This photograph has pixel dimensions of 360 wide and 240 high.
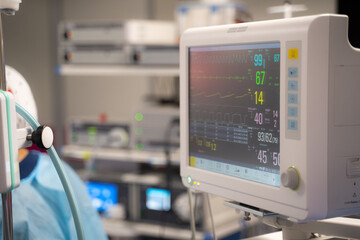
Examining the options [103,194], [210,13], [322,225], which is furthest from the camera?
[103,194]

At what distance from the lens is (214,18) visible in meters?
2.80

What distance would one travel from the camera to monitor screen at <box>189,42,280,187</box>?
3.09 ft

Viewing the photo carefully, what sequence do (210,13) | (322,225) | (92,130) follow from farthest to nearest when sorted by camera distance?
(92,130)
(210,13)
(322,225)

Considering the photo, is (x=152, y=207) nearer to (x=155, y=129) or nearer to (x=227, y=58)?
(x=155, y=129)

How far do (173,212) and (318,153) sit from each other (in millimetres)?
2035

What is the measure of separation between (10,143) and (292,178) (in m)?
0.47

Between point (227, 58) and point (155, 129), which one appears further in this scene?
point (155, 129)

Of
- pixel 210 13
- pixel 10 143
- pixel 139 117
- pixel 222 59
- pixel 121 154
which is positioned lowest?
pixel 121 154

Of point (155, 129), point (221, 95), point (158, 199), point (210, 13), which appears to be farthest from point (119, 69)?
point (221, 95)

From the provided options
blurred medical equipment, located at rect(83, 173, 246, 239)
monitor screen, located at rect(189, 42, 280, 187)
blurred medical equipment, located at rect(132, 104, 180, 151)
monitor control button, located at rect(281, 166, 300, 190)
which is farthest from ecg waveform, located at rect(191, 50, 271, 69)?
blurred medical equipment, located at rect(132, 104, 180, 151)

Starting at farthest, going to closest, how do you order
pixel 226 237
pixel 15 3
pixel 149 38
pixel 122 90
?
pixel 122 90 < pixel 149 38 < pixel 226 237 < pixel 15 3

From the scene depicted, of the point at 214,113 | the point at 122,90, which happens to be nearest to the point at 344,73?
the point at 214,113

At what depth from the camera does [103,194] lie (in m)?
3.05

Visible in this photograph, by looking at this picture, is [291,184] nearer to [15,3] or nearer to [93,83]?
[15,3]
